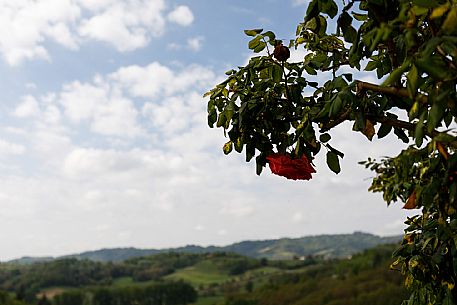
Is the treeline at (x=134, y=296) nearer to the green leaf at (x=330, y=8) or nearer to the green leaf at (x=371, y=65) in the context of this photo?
the green leaf at (x=371, y=65)

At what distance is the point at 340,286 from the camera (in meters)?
101

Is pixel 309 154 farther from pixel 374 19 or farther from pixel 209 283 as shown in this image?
pixel 209 283

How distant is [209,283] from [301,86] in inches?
6365

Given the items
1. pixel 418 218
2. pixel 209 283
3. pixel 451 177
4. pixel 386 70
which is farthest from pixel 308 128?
pixel 209 283

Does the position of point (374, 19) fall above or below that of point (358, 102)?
above

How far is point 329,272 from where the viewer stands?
132m

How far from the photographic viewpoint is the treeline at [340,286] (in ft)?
282

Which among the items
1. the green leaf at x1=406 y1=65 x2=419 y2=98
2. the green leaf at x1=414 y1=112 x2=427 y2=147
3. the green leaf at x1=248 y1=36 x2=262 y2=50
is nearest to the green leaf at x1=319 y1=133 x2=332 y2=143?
the green leaf at x1=248 y1=36 x2=262 y2=50

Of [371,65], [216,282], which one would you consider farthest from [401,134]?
[216,282]

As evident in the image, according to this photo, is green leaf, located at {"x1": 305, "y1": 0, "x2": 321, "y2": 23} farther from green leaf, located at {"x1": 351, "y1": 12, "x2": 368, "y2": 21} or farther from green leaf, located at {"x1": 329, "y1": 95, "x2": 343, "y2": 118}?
green leaf, located at {"x1": 351, "y1": 12, "x2": 368, "y2": 21}

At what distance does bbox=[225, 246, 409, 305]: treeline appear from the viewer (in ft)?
282

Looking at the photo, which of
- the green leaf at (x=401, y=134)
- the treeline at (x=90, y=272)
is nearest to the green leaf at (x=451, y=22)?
the green leaf at (x=401, y=134)

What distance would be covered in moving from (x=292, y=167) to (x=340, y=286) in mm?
104101

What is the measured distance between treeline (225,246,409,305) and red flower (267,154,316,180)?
77.7 meters
